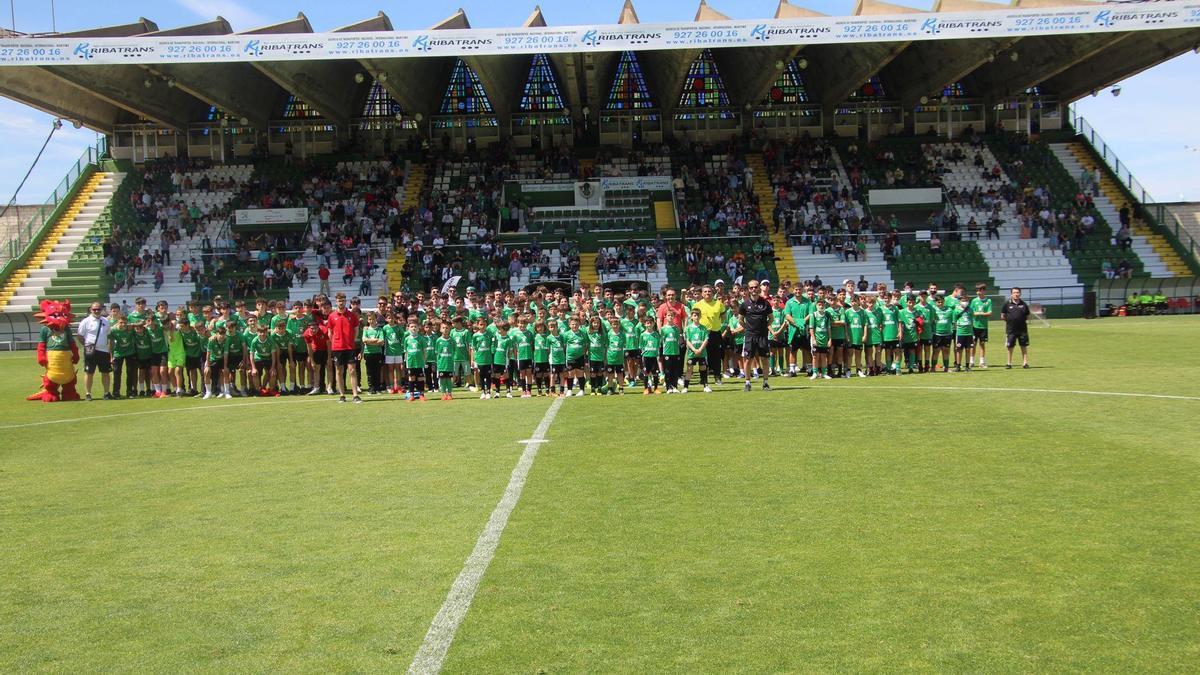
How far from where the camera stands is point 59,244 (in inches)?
1679

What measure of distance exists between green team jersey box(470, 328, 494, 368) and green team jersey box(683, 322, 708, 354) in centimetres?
322

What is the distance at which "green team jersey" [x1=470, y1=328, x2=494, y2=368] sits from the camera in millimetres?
16786

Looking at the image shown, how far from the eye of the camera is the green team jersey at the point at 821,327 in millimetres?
18438

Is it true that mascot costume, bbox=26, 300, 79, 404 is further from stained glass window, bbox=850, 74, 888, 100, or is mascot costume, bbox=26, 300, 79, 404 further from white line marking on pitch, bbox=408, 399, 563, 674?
stained glass window, bbox=850, 74, 888, 100

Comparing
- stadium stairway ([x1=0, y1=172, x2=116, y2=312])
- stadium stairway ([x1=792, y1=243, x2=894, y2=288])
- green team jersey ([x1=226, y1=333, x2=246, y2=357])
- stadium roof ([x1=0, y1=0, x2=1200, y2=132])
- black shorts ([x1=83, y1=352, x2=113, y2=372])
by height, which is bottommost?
black shorts ([x1=83, y1=352, x2=113, y2=372])

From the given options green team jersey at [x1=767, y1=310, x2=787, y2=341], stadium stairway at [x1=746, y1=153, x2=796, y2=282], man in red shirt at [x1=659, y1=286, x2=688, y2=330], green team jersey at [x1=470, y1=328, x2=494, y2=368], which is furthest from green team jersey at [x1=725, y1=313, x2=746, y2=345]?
stadium stairway at [x1=746, y1=153, x2=796, y2=282]

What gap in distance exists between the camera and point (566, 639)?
491cm

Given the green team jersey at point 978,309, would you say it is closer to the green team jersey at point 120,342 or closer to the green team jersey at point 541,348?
the green team jersey at point 541,348

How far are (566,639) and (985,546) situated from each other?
2.94m

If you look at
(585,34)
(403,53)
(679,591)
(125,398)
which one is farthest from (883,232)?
(679,591)

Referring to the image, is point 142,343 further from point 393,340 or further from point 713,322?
point 713,322

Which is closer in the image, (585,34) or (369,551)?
(369,551)

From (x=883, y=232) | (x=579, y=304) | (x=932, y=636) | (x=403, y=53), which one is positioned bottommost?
(x=932, y=636)

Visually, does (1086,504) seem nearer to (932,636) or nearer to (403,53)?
(932,636)
